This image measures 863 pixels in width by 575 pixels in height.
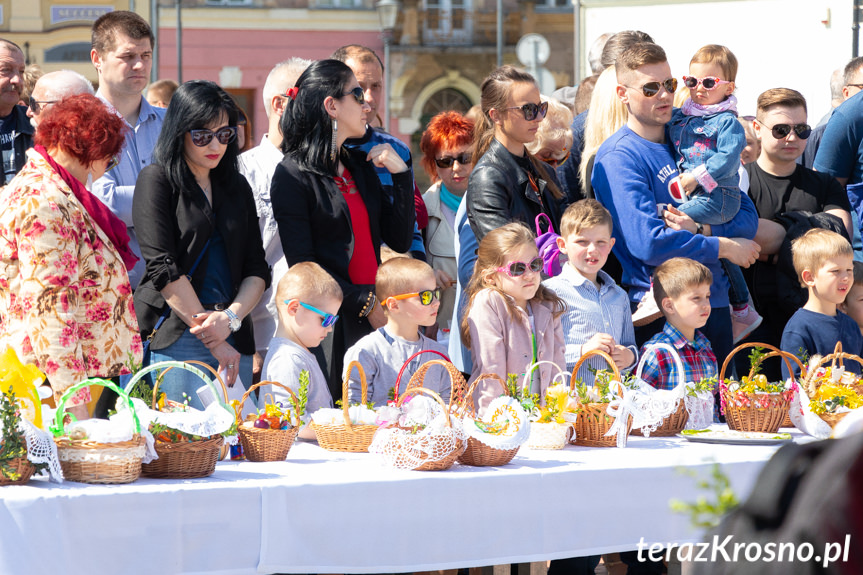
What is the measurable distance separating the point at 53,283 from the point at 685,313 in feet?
7.52

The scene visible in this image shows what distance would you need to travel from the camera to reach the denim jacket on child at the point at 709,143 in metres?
4.44

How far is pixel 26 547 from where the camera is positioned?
8.59 feet

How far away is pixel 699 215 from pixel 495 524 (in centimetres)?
199

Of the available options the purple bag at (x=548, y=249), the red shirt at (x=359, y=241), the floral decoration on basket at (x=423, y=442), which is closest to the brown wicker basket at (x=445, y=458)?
the floral decoration on basket at (x=423, y=442)

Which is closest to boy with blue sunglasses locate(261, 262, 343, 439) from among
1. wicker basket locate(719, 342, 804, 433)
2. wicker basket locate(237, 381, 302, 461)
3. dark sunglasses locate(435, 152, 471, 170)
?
wicker basket locate(237, 381, 302, 461)

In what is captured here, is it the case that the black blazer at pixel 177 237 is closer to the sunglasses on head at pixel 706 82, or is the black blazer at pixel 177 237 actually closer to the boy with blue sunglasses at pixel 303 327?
the boy with blue sunglasses at pixel 303 327

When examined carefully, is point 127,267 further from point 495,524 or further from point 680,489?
point 680,489

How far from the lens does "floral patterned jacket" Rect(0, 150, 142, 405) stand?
3.33 m

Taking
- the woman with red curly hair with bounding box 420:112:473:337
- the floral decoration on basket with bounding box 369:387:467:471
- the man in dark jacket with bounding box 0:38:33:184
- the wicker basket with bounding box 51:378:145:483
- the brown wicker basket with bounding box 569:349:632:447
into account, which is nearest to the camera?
the wicker basket with bounding box 51:378:145:483

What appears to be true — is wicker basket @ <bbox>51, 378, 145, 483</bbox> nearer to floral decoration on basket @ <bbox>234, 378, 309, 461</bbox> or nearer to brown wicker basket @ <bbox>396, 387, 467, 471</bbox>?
floral decoration on basket @ <bbox>234, 378, 309, 461</bbox>

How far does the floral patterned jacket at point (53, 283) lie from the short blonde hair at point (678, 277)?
206 centimetres

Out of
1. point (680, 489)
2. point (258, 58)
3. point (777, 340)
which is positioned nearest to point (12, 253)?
point (680, 489)

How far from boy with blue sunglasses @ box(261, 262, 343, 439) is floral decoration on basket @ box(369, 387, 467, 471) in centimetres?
66

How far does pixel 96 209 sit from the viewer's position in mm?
3633
